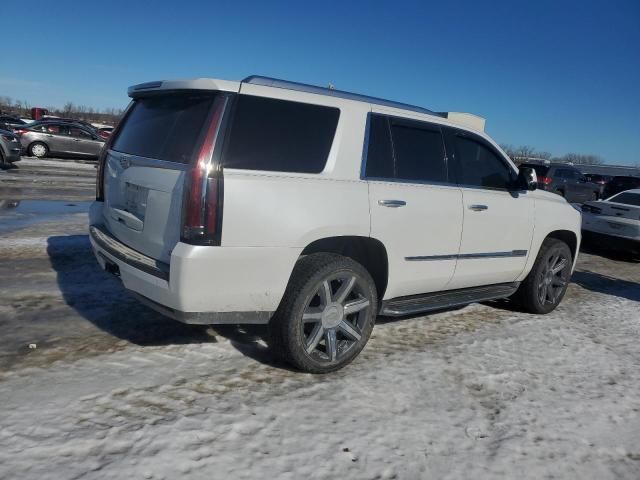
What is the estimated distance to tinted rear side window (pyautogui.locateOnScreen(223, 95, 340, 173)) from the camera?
128 inches

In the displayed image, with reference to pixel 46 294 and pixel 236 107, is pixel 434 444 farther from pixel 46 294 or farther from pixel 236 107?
pixel 46 294

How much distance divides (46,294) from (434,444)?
387 cm

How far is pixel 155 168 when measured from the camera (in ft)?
11.2

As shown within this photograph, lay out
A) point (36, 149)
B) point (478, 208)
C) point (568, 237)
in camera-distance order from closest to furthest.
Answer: point (478, 208), point (568, 237), point (36, 149)

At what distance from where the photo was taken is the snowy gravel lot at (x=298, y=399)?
8.72ft

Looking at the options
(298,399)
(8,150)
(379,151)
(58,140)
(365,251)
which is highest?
(58,140)

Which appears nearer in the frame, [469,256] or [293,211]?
[293,211]

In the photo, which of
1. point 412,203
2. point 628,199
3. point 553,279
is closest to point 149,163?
point 412,203

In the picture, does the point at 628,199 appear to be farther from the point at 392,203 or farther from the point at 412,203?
the point at 392,203

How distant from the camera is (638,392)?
3.86 metres

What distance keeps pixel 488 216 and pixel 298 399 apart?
2.48 meters

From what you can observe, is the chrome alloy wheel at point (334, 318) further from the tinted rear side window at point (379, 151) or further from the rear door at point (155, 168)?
the rear door at point (155, 168)

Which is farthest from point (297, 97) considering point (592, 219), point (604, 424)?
point (592, 219)

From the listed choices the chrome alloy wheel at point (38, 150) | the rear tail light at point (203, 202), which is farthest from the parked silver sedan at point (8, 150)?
the rear tail light at point (203, 202)
